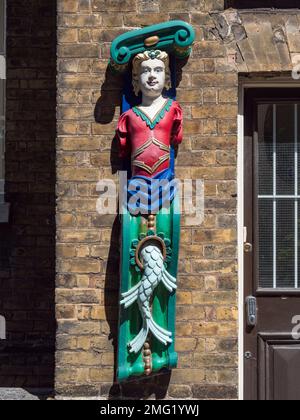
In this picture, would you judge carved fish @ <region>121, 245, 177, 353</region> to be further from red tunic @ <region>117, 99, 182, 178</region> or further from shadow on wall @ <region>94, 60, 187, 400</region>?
red tunic @ <region>117, 99, 182, 178</region>

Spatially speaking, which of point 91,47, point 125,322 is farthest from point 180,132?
point 125,322

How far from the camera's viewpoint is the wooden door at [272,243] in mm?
4766

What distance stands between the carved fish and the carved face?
0.96 m

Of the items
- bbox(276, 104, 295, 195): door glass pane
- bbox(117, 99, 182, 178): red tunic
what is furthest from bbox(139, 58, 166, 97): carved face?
bbox(276, 104, 295, 195): door glass pane

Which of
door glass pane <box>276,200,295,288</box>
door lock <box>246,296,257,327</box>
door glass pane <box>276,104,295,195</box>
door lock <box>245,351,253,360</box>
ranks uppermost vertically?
door glass pane <box>276,104,295,195</box>

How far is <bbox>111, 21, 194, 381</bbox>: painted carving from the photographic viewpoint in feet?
14.2

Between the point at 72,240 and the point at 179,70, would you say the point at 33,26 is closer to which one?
the point at 179,70

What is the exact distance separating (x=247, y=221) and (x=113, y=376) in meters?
1.35

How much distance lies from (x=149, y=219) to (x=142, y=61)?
0.97m

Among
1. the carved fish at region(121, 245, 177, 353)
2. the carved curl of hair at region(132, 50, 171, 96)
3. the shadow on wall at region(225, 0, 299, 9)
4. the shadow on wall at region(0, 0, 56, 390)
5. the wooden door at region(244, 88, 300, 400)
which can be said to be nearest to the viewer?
the carved fish at region(121, 245, 177, 353)

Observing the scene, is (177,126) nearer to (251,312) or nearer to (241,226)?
(241,226)

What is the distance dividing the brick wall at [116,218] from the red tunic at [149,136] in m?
0.14

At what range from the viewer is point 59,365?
4.51 m

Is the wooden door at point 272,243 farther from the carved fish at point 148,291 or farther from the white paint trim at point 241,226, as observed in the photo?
the carved fish at point 148,291
